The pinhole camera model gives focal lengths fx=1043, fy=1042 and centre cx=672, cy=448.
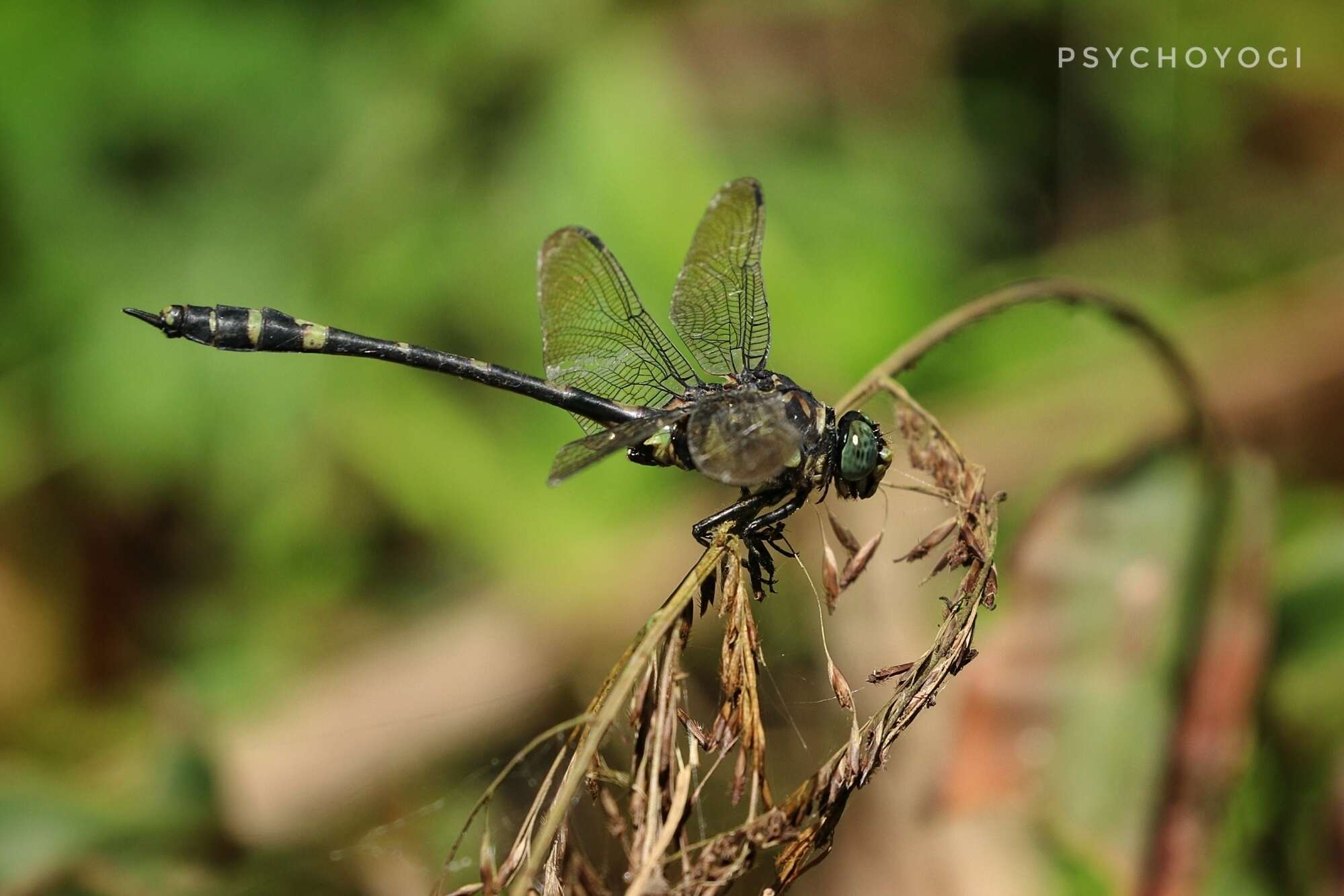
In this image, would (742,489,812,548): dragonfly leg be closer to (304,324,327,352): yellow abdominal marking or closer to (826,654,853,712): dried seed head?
(826,654,853,712): dried seed head

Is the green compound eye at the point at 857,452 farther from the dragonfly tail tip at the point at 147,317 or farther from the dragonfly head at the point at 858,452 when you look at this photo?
the dragonfly tail tip at the point at 147,317

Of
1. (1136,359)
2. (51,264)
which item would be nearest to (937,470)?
(1136,359)

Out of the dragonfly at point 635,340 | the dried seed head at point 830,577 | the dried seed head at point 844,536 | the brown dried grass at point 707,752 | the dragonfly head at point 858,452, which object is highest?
the dragonfly at point 635,340

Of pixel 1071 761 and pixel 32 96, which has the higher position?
pixel 32 96

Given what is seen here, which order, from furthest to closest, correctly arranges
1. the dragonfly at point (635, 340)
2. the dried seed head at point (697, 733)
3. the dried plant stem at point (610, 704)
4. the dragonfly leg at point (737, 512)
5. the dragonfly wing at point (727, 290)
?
the dragonfly wing at point (727, 290), the dragonfly at point (635, 340), the dragonfly leg at point (737, 512), the dried seed head at point (697, 733), the dried plant stem at point (610, 704)

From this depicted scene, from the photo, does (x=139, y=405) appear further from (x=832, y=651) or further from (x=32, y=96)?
(x=832, y=651)

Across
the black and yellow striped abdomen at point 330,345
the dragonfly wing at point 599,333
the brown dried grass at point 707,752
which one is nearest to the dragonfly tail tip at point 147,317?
the black and yellow striped abdomen at point 330,345

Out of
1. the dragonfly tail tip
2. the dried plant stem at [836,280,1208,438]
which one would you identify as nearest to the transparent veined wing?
the dried plant stem at [836,280,1208,438]

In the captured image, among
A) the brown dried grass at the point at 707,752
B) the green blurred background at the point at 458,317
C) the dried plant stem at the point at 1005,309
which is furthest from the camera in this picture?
the green blurred background at the point at 458,317
